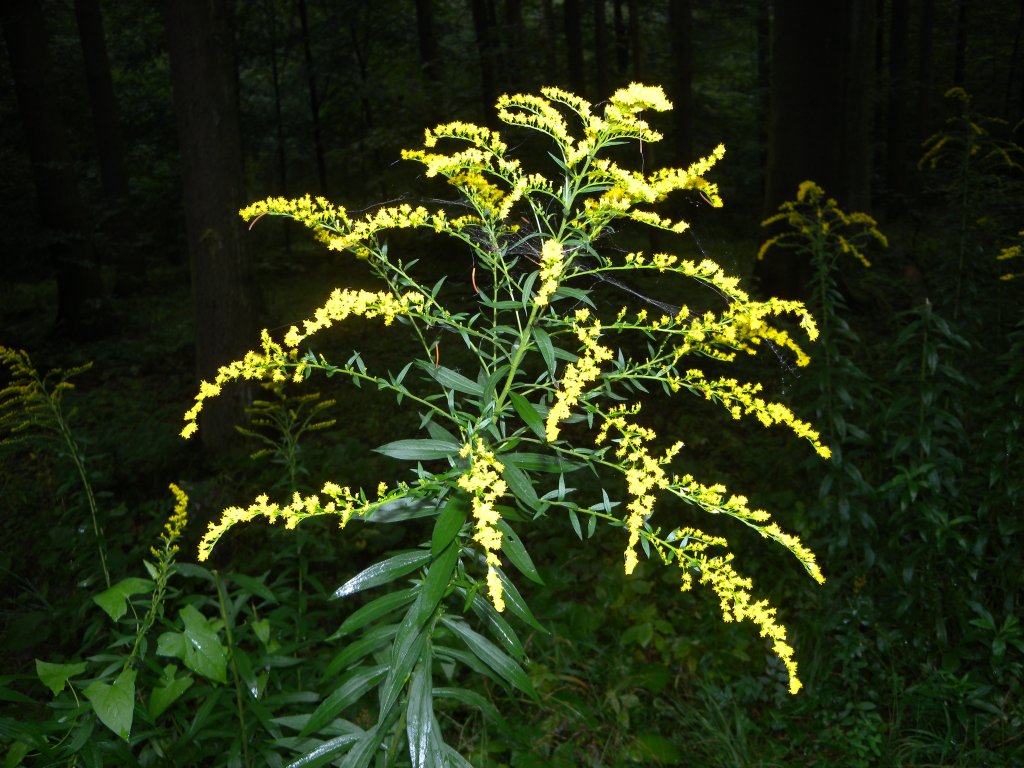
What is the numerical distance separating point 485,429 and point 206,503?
367cm

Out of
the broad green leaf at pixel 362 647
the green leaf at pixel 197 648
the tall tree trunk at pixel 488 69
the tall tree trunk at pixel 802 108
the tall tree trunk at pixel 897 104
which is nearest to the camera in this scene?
the broad green leaf at pixel 362 647

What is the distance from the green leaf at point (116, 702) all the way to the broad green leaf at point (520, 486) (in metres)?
1.20

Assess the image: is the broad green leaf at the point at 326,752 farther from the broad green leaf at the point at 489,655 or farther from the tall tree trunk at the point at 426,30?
the tall tree trunk at the point at 426,30

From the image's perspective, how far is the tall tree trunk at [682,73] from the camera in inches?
429

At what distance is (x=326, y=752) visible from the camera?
1.64 m

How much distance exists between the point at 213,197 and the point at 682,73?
29.0ft

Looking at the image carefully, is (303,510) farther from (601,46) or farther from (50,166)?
(601,46)

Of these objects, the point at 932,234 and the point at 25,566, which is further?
the point at 932,234

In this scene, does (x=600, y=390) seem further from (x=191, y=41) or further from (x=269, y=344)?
(x=191, y=41)

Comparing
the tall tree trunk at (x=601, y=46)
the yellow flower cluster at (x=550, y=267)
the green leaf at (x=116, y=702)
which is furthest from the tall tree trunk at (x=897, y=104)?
the green leaf at (x=116, y=702)

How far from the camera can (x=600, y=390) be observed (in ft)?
4.75

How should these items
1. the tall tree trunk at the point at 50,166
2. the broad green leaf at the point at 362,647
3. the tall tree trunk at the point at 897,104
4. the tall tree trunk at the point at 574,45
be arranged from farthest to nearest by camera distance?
the tall tree trunk at the point at 897,104
the tall tree trunk at the point at 574,45
the tall tree trunk at the point at 50,166
the broad green leaf at the point at 362,647

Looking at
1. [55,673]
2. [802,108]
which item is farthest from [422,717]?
[802,108]

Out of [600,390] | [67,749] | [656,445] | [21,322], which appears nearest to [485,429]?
[600,390]
